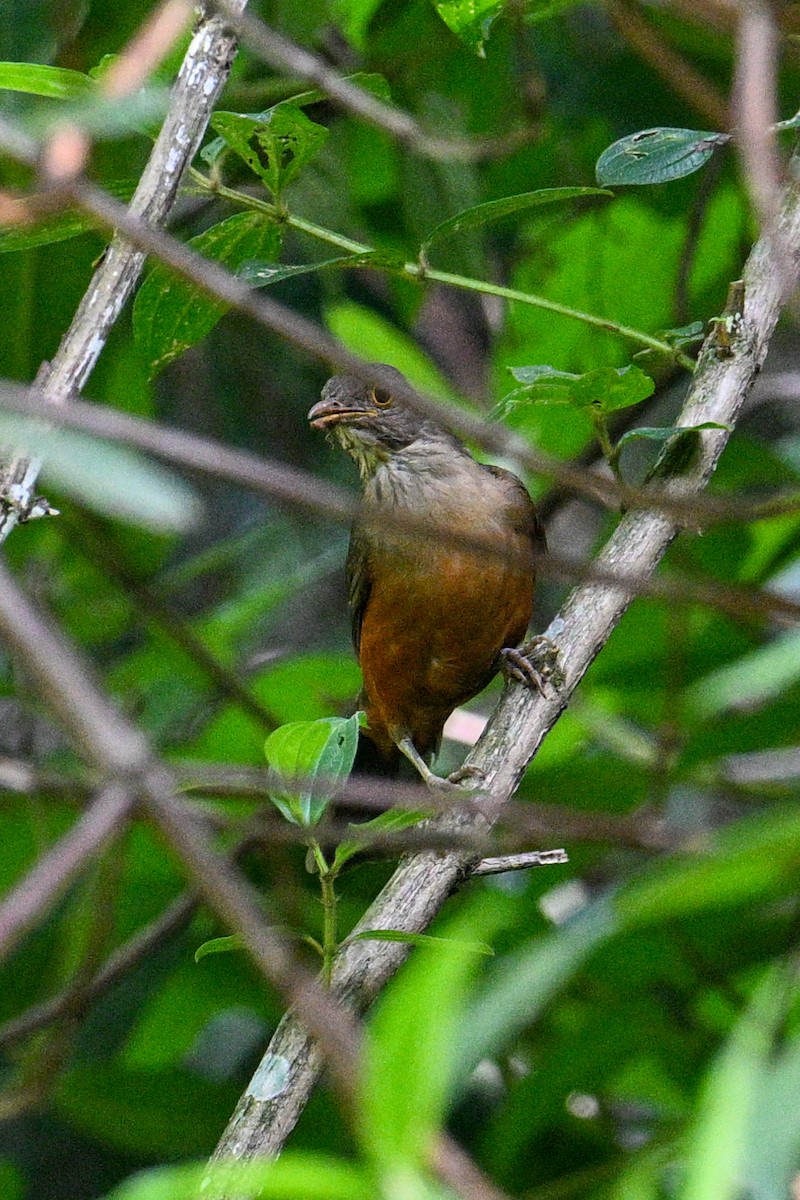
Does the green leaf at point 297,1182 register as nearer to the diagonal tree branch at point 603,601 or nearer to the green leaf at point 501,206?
the diagonal tree branch at point 603,601

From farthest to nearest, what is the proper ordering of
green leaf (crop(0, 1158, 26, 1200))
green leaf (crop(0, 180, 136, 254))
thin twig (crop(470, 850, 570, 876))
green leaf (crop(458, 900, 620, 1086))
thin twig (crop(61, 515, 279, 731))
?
thin twig (crop(61, 515, 279, 731)), green leaf (crop(0, 1158, 26, 1200)), thin twig (crop(470, 850, 570, 876)), green leaf (crop(0, 180, 136, 254)), green leaf (crop(458, 900, 620, 1086))

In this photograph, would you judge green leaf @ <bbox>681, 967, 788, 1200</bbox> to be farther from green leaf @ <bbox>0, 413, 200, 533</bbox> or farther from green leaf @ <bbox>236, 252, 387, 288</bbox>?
green leaf @ <bbox>236, 252, 387, 288</bbox>

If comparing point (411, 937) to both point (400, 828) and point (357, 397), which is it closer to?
point (400, 828)

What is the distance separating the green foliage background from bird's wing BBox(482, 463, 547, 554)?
0.35 metres

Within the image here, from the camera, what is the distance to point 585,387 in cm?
313

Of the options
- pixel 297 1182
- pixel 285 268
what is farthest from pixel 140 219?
pixel 297 1182

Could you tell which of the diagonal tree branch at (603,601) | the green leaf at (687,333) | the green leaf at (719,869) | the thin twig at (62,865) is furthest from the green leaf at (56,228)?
the green leaf at (719,869)

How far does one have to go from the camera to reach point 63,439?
124cm

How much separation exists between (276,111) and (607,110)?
2.65 m

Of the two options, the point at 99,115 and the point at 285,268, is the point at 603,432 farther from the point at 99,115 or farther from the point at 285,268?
the point at 99,115

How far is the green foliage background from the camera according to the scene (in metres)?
4.59

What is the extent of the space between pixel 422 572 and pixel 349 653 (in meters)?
1.35

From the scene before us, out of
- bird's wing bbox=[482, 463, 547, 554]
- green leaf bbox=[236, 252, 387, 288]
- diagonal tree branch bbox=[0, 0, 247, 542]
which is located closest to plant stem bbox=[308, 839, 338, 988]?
diagonal tree branch bbox=[0, 0, 247, 542]

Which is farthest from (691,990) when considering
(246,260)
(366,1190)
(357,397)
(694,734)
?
(366,1190)
